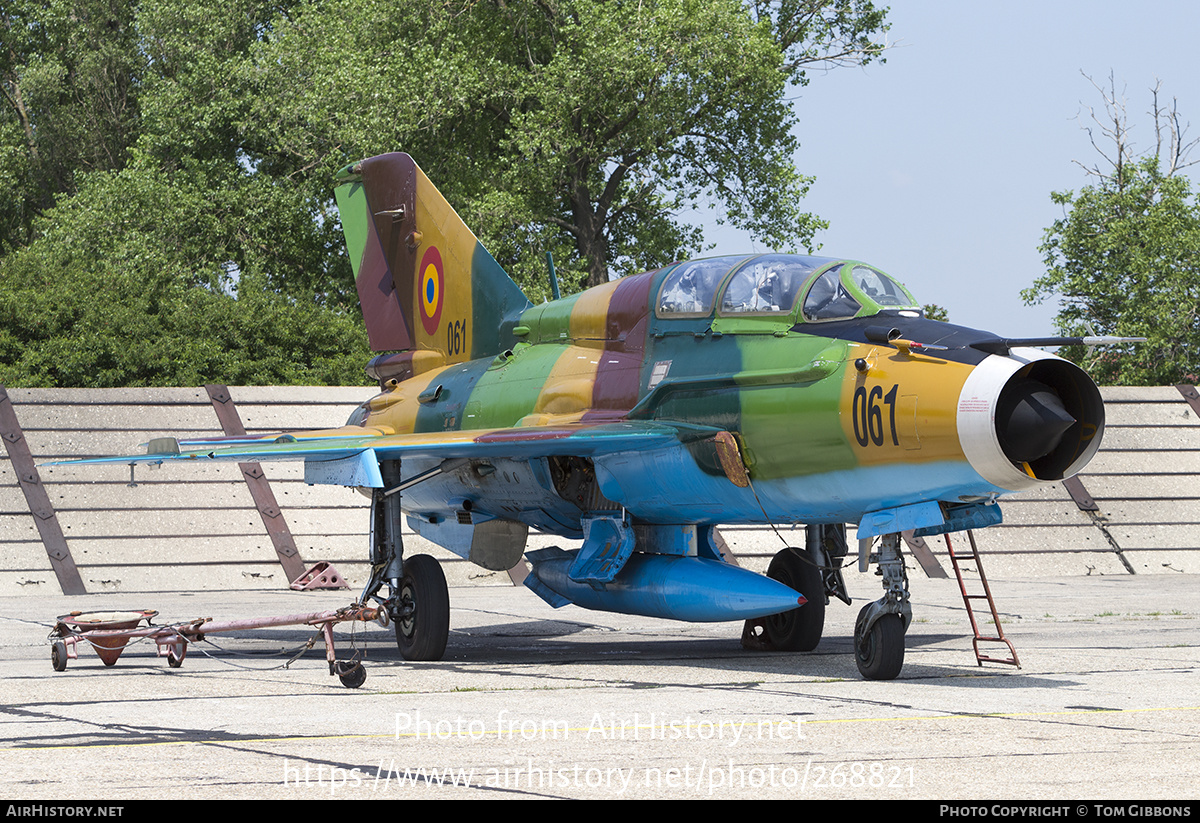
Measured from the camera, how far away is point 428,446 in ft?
37.0

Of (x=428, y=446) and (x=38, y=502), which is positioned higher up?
(x=428, y=446)

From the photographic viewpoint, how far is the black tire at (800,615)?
11797mm

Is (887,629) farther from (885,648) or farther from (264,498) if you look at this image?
(264,498)

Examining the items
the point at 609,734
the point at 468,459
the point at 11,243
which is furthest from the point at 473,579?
the point at 11,243

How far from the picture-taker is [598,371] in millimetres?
11938

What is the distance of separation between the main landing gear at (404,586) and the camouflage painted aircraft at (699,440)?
2 centimetres

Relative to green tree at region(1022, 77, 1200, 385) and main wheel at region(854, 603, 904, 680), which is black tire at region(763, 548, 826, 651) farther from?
green tree at region(1022, 77, 1200, 385)

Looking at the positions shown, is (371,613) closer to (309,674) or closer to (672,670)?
(309,674)

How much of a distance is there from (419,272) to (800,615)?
21.6 ft

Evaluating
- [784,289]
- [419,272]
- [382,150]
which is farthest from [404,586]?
[382,150]

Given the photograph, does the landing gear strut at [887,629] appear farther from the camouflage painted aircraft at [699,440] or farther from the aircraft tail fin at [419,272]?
the aircraft tail fin at [419,272]

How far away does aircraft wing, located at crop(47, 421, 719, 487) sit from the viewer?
10625 mm

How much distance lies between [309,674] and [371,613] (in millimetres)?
675

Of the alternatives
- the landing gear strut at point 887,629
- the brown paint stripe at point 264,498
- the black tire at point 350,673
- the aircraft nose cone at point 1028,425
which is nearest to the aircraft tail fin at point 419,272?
the brown paint stripe at point 264,498
